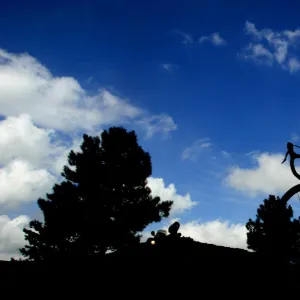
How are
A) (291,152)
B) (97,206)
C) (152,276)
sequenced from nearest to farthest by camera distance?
(291,152) → (152,276) → (97,206)

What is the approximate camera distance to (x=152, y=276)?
9.73 m

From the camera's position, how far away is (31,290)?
362 inches

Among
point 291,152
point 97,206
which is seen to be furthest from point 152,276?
point 97,206

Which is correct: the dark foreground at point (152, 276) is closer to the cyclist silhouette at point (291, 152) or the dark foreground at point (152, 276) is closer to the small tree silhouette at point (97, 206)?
the cyclist silhouette at point (291, 152)

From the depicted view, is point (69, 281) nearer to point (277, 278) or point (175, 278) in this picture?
point (175, 278)

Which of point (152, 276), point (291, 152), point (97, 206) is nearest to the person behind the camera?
point (291, 152)

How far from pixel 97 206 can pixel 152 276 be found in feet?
42.7

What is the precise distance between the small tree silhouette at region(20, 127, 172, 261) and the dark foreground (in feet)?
33.7

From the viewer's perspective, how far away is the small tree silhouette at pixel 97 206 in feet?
68.4

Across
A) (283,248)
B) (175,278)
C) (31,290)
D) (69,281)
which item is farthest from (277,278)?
(31,290)

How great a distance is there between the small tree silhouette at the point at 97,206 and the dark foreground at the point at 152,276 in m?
10.3

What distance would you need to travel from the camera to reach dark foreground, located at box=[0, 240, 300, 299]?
9047 millimetres

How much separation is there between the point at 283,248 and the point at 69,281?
6956mm

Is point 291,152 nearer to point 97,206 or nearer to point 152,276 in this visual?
point 152,276
